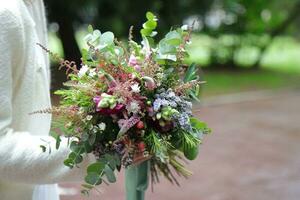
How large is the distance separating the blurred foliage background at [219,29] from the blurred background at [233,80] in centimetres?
2

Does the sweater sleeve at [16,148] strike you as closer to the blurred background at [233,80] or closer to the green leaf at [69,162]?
the green leaf at [69,162]

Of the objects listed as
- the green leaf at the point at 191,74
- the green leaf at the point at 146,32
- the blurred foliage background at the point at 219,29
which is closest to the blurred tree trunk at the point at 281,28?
the blurred foliage background at the point at 219,29

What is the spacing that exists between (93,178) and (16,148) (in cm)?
20

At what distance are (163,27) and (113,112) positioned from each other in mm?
11171

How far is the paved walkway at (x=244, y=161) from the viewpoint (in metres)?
5.85

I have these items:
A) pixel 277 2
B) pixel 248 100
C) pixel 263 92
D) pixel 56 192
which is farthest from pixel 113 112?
pixel 277 2

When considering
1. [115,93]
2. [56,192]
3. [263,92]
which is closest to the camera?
[115,93]

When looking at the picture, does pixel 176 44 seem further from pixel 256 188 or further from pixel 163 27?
pixel 163 27

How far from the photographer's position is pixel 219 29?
16062mm

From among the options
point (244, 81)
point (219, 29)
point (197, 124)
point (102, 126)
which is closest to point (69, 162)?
point (102, 126)

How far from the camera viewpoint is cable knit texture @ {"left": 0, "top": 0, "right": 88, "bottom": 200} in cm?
136

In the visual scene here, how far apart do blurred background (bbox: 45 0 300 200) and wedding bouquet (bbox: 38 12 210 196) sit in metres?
0.19

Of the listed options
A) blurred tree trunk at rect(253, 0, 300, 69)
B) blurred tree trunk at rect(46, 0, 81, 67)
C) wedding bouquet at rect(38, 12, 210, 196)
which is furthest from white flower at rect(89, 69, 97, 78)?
blurred tree trunk at rect(253, 0, 300, 69)

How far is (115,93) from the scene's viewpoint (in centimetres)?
138
